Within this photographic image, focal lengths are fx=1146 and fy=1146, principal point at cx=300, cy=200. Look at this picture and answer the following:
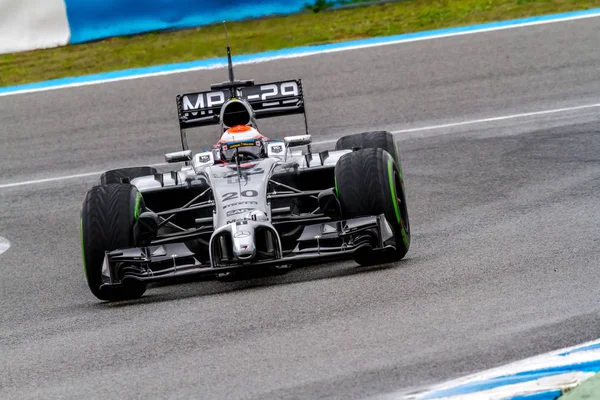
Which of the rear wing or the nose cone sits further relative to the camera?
the rear wing

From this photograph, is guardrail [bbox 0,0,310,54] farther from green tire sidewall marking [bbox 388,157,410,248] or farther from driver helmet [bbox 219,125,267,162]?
green tire sidewall marking [bbox 388,157,410,248]

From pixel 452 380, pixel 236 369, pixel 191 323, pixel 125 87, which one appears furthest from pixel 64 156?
pixel 452 380

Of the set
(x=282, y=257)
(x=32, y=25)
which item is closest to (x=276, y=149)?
(x=282, y=257)

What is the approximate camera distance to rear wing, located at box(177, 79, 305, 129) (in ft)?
32.3


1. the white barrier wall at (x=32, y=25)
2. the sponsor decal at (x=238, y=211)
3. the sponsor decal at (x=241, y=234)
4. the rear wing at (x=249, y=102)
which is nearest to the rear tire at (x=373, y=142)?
the rear wing at (x=249, y=102)

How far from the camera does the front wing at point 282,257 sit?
7.52 meters

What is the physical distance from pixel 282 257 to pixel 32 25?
9271mm

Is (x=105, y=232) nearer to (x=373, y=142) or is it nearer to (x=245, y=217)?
(x=245, y=217)

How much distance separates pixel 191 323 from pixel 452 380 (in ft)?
6.76

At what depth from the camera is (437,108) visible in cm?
1339

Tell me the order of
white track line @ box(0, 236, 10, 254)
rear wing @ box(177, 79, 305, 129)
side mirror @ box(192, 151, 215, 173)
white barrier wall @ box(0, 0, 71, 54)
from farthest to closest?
1. white barrier wall @ box(0, 0, 71, 54)
2. white track line @ box(0, 236, 10, 254)
3. rear wing @ box(177, 79, 305, 129)
4. side mirror @ box(192, 151, 215, 173)

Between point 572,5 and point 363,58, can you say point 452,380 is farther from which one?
point 572,5

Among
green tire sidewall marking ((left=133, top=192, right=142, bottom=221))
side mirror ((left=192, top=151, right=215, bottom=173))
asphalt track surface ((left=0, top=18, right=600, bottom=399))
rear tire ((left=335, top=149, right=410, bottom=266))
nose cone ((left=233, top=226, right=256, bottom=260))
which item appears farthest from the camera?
side mirror ((left=192, top=151, right=215, bottom=173))

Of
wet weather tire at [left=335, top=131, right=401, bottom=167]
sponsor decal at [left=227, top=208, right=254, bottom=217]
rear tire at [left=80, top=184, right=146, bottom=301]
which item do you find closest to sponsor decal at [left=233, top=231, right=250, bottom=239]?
sponsor decal at [left=227, top=208, right=254, bottom=217]
